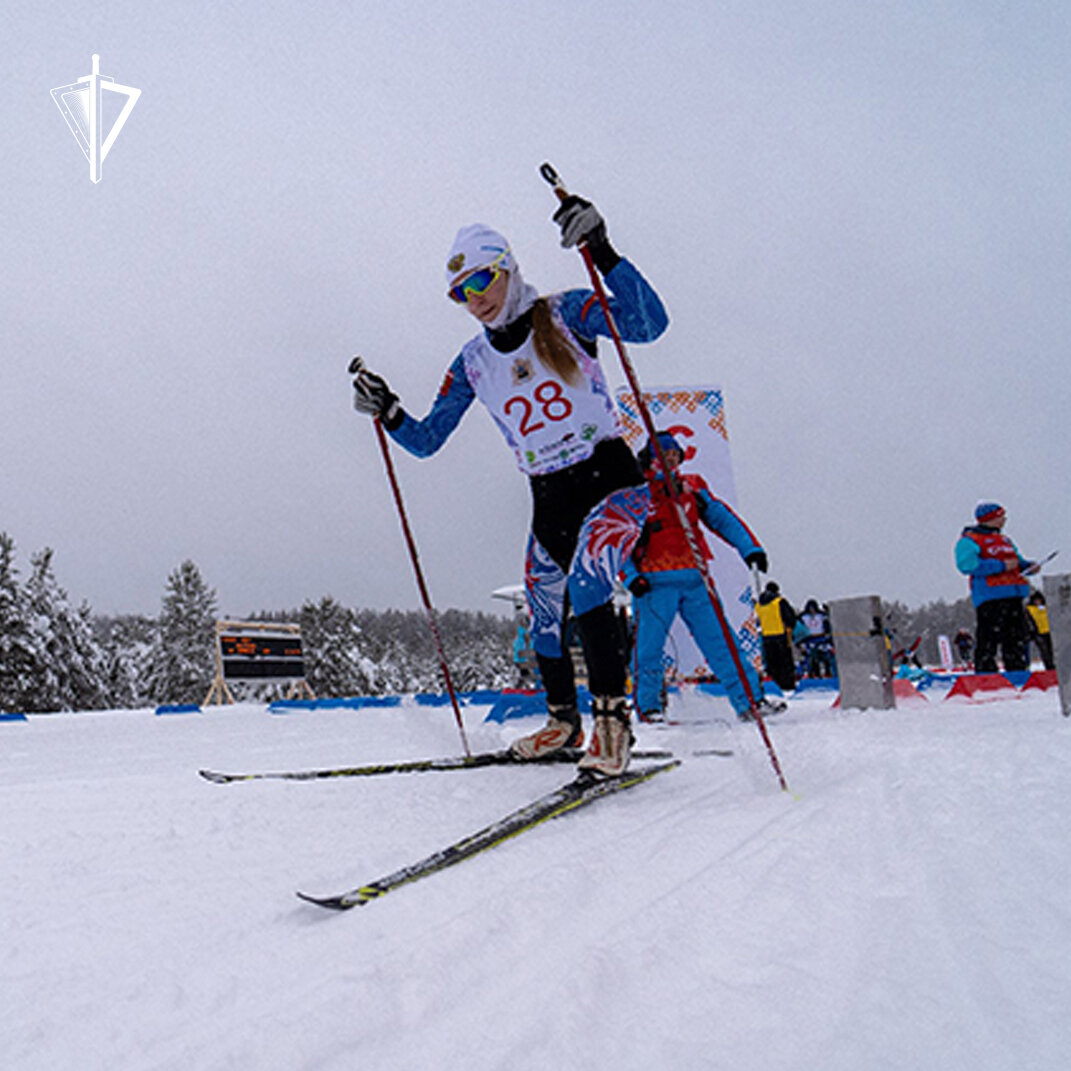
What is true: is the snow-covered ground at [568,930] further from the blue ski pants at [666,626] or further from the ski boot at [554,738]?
the blue ski pants at [666,626]

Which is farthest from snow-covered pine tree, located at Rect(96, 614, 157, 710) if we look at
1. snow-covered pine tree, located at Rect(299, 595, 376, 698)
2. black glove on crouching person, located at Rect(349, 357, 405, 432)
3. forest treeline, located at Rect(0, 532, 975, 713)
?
black glove on crouching person, located at Rect(349, 357, 405, 432)

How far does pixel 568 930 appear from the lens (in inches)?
46.1

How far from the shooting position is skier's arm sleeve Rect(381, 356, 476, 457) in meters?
3.37

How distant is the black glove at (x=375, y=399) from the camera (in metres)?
3.38

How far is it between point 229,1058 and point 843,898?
0.87 m

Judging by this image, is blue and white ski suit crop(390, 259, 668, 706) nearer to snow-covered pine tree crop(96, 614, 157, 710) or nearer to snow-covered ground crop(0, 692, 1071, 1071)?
snow-covered ground crop(0, 692, 1071, 1071)

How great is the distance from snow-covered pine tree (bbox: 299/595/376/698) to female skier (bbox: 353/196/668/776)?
40.5 m

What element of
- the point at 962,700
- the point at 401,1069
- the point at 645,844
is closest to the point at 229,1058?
the point at 401,1069

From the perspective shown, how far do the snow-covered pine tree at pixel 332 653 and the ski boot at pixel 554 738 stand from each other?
40.4 meters

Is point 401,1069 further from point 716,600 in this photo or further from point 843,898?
point 716,600

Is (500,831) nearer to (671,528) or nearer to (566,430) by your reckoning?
(566,430)

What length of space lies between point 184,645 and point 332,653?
8390 mm

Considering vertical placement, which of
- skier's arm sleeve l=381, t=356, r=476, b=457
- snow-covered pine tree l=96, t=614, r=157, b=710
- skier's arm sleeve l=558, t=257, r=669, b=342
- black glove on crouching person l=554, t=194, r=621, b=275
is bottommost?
snow-covered pine tree l=96, t=614, r=157, b=710

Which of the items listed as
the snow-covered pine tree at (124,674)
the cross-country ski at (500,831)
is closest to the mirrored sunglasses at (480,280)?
the cross-country ski at (500,831)
